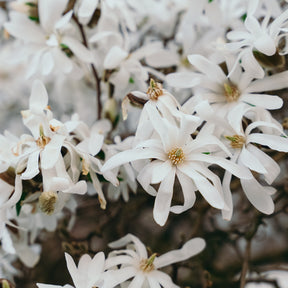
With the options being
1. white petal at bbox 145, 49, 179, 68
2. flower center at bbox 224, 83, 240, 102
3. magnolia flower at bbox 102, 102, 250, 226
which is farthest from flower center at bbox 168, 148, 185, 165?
white petal at bbox 145, 49, 179, 68

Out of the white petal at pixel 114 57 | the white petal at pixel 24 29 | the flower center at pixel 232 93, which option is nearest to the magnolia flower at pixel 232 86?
the flower center at pixel 232 93

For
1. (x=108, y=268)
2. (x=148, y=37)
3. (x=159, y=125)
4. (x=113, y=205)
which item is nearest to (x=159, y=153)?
(x=159, y=125)

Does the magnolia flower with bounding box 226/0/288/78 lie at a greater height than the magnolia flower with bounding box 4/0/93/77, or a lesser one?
greater

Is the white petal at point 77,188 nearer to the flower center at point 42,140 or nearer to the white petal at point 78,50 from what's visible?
the flower center at point 42,140

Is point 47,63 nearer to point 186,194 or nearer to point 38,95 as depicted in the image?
point 38,95

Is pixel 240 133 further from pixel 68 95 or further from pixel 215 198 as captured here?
pixel 68 95

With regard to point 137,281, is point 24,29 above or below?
above

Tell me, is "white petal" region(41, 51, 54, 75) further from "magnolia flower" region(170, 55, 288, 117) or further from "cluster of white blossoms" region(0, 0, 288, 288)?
"magnolia flower" region(170, 55, 288, 117)

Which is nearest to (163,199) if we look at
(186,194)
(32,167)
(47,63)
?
(186,194)
